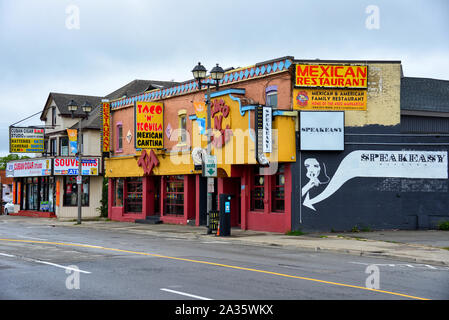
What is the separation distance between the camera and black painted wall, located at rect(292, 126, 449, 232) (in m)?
24.6

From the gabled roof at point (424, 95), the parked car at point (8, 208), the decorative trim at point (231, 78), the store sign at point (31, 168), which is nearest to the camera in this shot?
the decorative trim at point (231, 78)

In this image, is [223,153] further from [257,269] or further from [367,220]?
[257,269]

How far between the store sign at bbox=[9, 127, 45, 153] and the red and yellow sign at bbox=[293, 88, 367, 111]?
96.3 feet

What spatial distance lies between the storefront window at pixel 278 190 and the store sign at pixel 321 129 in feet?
5.70

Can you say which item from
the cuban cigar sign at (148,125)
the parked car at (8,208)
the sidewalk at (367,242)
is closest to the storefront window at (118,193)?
the cuban cigar sign at (148,125)

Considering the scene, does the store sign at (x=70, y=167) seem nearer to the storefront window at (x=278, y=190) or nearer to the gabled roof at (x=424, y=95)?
the storefront window at (x=278, y=190)

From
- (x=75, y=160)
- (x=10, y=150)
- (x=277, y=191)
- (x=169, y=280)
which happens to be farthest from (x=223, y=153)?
(x=10, y=150)

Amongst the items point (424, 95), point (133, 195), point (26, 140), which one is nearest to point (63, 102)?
point (26, 140)

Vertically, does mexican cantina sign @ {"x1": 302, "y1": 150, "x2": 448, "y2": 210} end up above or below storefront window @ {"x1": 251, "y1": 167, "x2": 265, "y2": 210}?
above

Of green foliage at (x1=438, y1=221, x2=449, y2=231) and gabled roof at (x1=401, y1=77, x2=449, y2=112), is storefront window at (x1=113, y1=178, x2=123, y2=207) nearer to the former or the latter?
gabled roof at (x1=401, y1=77, x2=449, y2=112)

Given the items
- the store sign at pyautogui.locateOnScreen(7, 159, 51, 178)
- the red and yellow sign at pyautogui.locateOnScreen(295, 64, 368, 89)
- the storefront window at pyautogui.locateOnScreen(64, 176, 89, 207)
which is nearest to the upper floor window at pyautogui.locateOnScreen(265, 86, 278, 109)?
the red and yellow sign at pyautogui.locateOnScreen(295, 64, 368, 89)

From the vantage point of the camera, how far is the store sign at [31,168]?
44.5 m

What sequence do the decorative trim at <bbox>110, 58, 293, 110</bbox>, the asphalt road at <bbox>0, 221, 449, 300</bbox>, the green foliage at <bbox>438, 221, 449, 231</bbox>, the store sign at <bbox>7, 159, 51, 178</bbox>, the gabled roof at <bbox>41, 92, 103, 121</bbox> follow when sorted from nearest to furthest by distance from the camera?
the asphalt road at <bbox>0, 221, 449, 300</bbox> → the green foliage at <bbox>438, 221, 449, 231</bbox> → the decorative trim at <bbox>110, 58, 293, 110</bbox> → the store sign at <bbox>7, 159, 51, 178</bbox> → the gabled roof at <bbox>41, 92, 103, 121</bbox>
